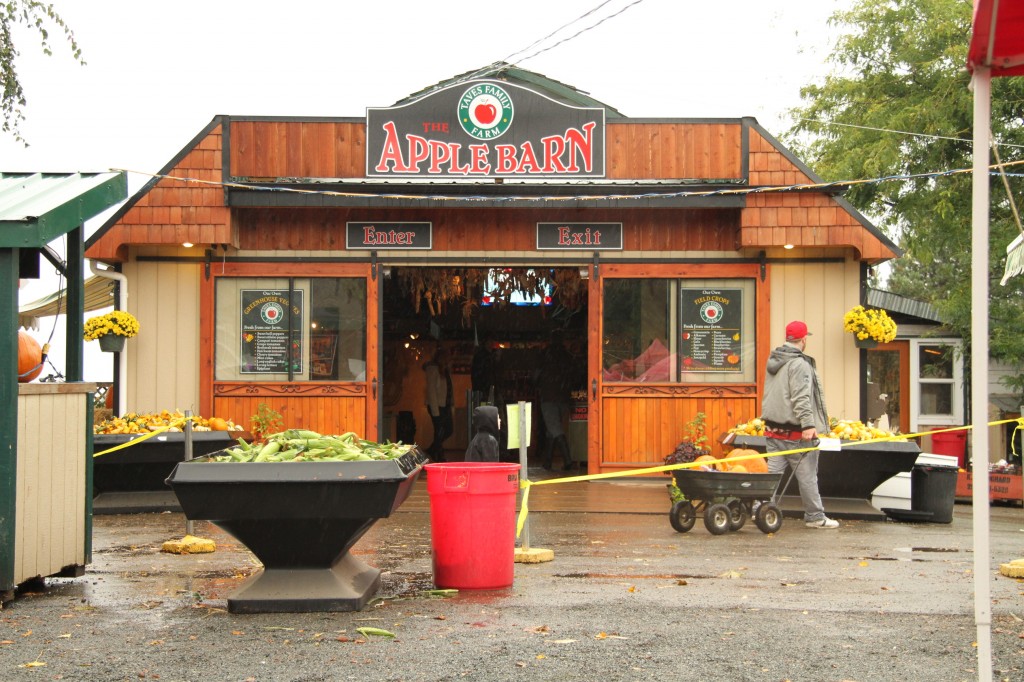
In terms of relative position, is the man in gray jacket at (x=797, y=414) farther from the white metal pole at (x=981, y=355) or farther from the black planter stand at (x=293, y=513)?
the white metal pole at (x=981, y=355)

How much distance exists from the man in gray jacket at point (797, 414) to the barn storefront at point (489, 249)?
368cm

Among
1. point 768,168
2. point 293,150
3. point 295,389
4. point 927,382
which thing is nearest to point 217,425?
point 295,389

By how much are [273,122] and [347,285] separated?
2.38 m

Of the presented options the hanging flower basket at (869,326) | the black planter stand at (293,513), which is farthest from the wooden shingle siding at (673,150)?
the black planter stand at (293,513)

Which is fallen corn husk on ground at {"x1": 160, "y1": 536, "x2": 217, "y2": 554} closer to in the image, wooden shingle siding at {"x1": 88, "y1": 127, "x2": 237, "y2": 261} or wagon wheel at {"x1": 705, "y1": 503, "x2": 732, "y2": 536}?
wagon wheel at {"x1": 705, "y1": 503, "x2": 732, "y2": 536}

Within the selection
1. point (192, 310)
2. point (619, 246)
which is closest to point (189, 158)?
point (192, 310)

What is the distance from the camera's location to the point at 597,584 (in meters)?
8.24

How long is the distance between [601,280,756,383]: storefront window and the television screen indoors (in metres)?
2.09

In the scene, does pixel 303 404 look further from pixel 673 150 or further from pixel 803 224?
pixel 803 224

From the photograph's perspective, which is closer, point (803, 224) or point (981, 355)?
point (981, 355)

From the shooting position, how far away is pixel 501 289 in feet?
60.4

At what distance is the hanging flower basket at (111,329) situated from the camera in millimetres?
15141

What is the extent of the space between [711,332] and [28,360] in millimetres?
9680

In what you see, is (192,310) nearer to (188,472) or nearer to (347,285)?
(347,285)
